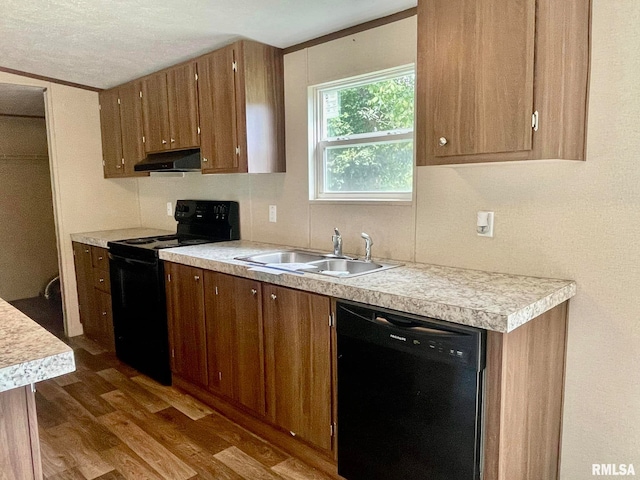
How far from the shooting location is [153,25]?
2.56 metres

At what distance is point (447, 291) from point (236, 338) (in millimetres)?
1256

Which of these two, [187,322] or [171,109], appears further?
[171,109]

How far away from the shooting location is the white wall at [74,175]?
12.8ft

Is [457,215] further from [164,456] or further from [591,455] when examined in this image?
[164,456]

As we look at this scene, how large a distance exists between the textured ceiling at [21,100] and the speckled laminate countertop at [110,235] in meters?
1.31

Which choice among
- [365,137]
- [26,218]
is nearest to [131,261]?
[365,137]

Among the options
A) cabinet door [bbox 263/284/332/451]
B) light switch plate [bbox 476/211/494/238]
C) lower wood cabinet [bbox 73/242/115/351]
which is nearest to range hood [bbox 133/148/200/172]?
lower wood cabinet [bbox 73/242/115/351]

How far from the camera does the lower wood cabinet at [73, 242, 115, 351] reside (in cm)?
361

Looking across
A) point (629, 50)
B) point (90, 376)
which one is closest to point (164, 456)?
point (90, 376)

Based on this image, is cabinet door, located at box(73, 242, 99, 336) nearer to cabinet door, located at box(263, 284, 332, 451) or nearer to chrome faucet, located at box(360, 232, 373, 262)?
cabinet door, located at box(263, 284, 332, 451)

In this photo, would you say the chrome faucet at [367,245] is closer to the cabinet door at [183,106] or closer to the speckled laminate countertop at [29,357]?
the cabinet door at [183,106]

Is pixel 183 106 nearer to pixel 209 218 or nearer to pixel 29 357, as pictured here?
pixel 209 218

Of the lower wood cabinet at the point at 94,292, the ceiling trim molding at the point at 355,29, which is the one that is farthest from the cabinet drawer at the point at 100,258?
the ceiling trim molding at the point at 355,29

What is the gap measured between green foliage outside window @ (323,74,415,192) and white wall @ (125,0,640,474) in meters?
0.16
